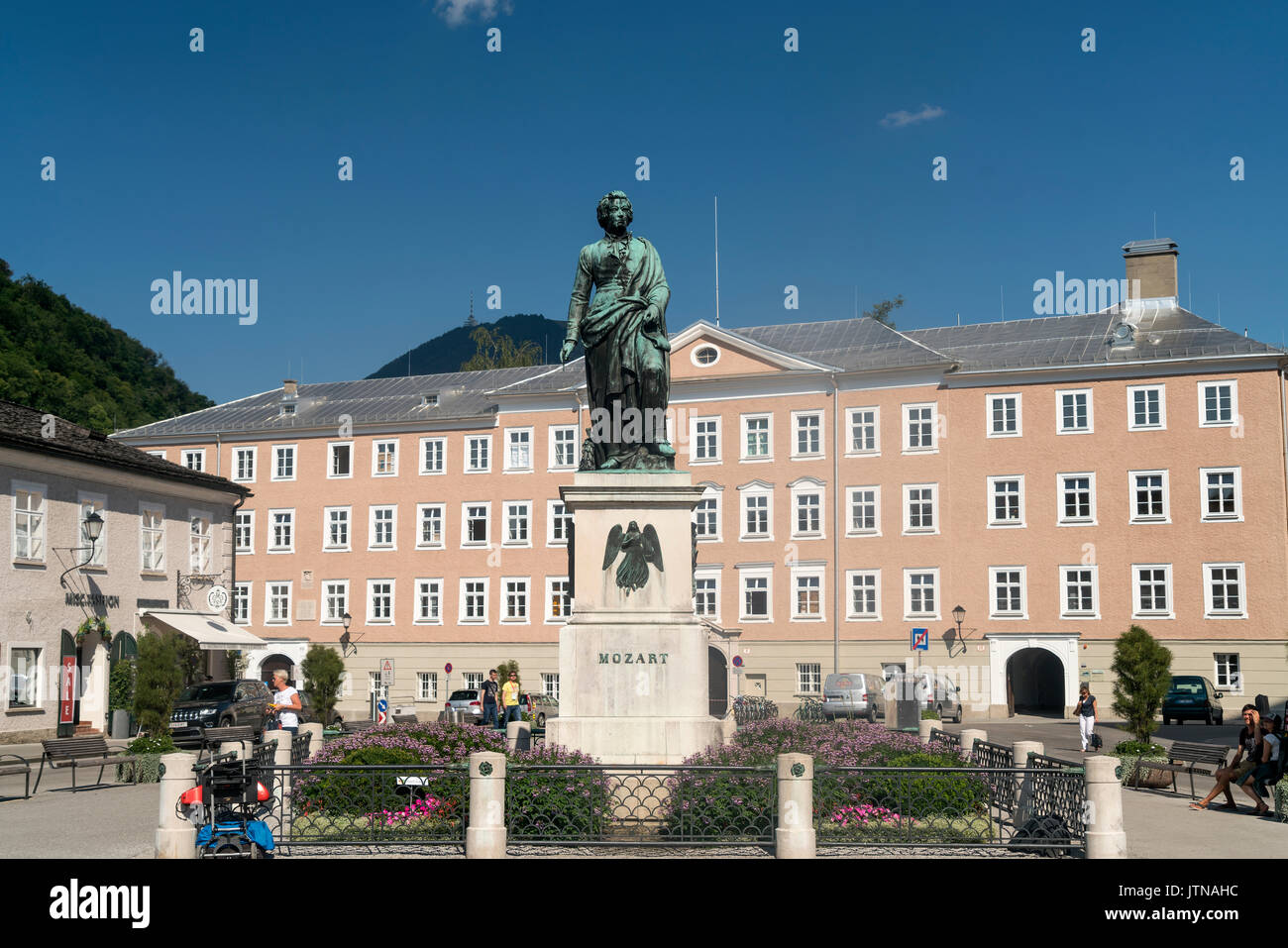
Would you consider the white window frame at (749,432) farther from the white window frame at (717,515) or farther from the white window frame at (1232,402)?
the white window frame at (1232,402)

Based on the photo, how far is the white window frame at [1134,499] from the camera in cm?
4834

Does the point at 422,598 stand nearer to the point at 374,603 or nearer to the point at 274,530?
the point at 374,603

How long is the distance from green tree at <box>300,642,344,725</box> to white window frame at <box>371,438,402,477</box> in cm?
2291

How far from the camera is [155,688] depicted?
82.2 feet

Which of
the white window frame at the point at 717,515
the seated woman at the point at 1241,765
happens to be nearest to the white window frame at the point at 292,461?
the white window frame at the point at 717,515

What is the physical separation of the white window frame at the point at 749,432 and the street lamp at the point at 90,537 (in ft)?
86.9

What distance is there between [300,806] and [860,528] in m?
41.1

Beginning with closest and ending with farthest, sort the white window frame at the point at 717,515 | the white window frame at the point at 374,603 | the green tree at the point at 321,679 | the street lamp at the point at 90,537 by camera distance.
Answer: the street lamp at the point at 90,537
the green tree at the point at 321,679
the white window frame at the point at 717,515
the white window frame at the point at 374,603

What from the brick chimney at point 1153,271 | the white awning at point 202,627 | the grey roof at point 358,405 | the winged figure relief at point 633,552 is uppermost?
the brick chimney at point 1153,271

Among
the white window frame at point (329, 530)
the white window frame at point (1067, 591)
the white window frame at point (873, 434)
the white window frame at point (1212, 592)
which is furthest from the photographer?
the white window frame at point (329, 530)

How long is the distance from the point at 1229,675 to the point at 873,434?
15974mm

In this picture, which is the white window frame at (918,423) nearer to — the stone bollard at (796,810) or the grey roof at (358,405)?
the grey roof at (358,405)

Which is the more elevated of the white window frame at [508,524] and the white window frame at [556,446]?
the white window frame at [556,446]

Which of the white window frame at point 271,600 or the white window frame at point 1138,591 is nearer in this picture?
the white window frame at point 1138,591
